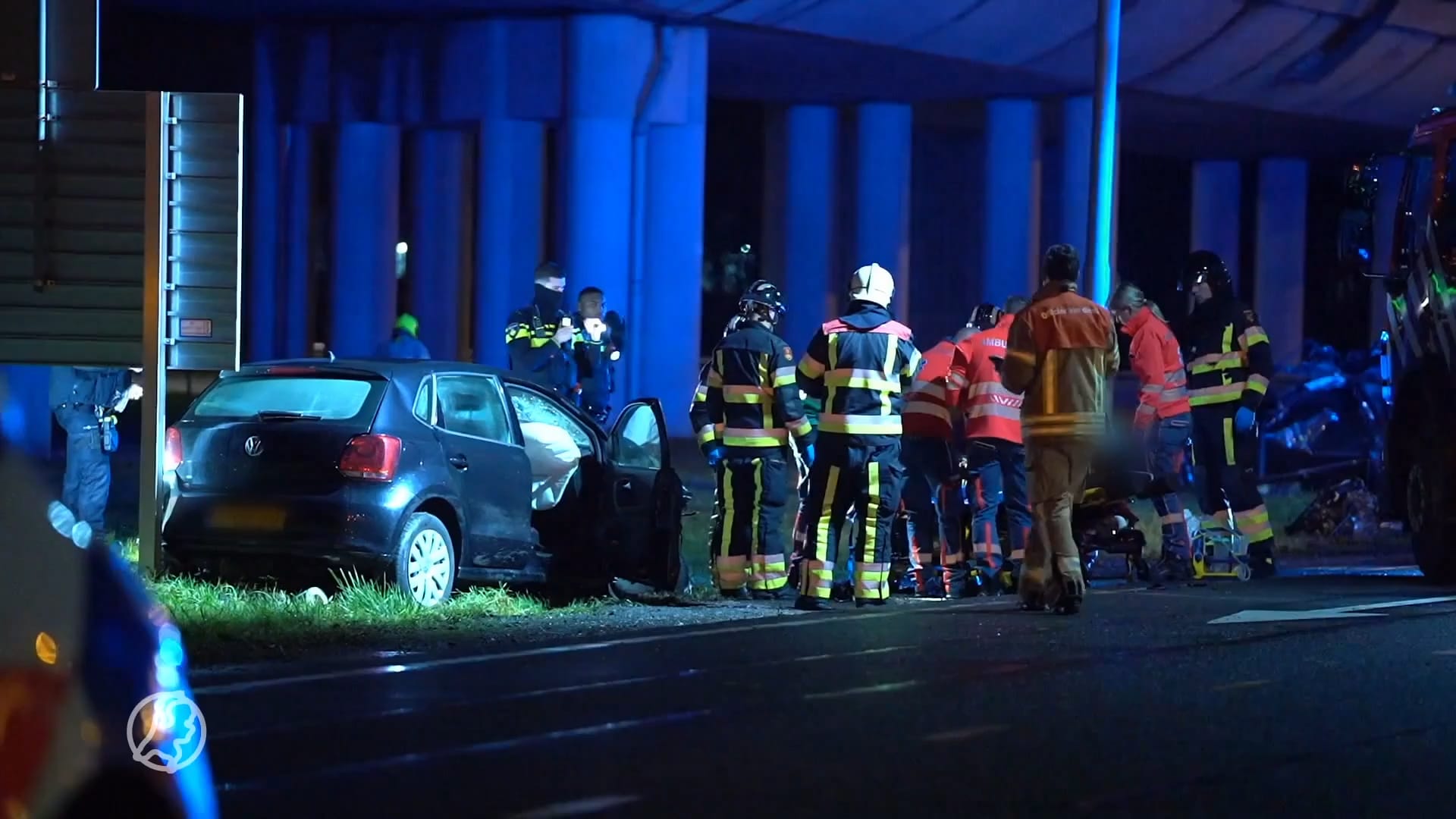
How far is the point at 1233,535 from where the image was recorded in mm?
14141

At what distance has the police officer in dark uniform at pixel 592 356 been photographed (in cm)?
1697

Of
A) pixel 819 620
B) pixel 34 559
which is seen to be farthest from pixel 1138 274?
pixel 34 559

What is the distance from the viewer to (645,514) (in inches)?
502

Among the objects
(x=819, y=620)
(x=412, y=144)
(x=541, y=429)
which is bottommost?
(x=819, y=620)

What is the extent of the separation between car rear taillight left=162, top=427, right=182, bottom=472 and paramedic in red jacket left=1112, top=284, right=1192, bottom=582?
18.9 ft

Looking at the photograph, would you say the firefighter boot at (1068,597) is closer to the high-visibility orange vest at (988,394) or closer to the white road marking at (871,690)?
the high-visibility orange vest at (988,394)

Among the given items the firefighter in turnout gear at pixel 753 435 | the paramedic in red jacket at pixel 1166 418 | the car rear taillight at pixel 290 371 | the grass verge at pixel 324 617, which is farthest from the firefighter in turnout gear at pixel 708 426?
the paramedic in red jacket at pixel 1166 418

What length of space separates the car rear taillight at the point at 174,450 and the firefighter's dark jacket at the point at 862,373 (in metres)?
3.46

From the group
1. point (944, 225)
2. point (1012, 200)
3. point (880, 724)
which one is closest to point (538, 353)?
point (880, 724)

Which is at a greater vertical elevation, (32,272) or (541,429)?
(32,272)

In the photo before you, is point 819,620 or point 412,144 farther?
point 412,144

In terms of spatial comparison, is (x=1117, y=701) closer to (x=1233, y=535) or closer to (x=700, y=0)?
(x=1233, y=535)

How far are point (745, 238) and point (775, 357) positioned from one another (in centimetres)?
2951

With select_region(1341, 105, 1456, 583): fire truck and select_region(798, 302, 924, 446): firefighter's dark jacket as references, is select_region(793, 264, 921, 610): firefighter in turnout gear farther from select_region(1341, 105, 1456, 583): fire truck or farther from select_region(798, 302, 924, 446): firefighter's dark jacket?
select_region(1341, 105, 1456, 583): fire truck
